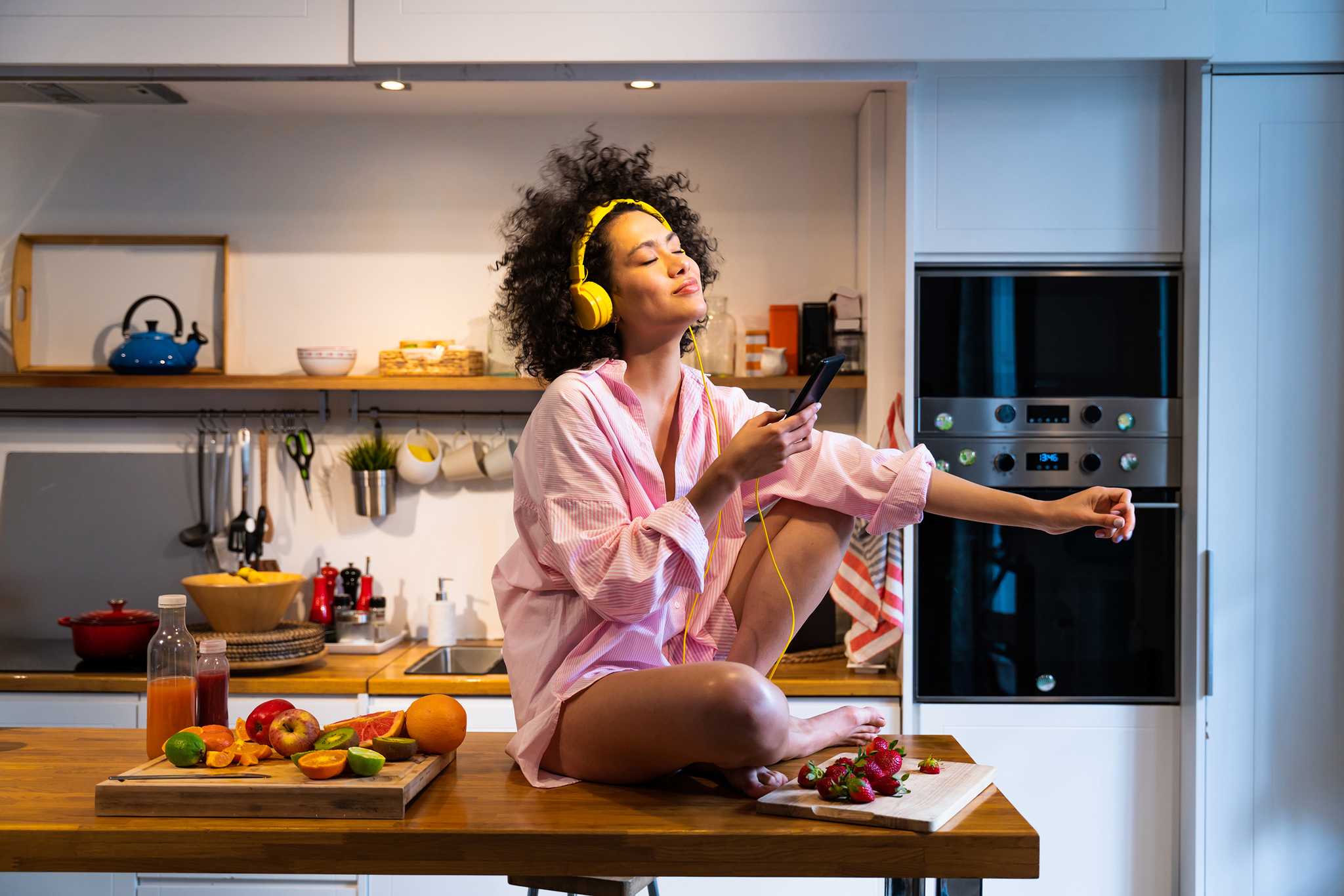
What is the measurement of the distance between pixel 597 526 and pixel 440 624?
4.92ft

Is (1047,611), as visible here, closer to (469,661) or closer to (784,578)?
(784,578)

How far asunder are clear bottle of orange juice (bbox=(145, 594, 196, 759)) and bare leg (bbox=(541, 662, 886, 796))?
0.59 meters

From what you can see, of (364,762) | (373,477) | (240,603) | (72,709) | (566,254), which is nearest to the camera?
(364,762)

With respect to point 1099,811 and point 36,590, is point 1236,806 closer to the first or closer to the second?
point 1099,811

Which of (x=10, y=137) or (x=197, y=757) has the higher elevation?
(x=10, y=137)

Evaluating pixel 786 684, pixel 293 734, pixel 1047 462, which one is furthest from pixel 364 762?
pixel 1047 462

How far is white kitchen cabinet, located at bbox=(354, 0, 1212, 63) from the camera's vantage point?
2578 millimetres

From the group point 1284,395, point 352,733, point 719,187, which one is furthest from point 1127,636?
point 352,733

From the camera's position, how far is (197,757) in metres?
1.69

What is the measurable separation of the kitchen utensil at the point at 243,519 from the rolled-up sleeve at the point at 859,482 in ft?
5.80

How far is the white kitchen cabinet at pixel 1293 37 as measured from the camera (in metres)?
2.58

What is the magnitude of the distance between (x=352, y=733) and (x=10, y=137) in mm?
2380

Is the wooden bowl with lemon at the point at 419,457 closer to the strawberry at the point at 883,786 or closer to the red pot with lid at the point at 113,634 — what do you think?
the red pot with lid at the point at 113,634

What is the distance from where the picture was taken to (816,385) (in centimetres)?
166
